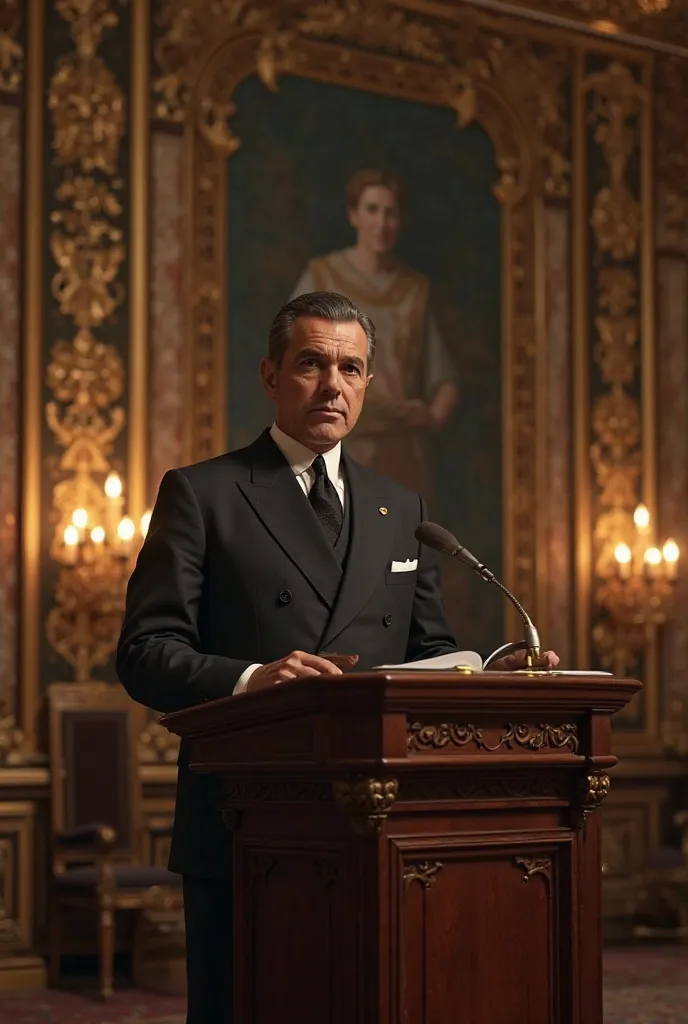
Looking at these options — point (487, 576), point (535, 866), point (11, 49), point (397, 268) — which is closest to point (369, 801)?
point (535, 866)

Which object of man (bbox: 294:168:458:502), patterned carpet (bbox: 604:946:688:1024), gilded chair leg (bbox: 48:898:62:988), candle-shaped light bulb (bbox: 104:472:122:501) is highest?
man (bbox: 294:168:458:502)

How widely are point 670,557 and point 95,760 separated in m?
3.58

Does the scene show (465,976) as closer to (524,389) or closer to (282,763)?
(282,763)

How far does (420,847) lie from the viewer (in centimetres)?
217

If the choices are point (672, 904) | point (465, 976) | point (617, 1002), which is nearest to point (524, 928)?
point (465, 976)

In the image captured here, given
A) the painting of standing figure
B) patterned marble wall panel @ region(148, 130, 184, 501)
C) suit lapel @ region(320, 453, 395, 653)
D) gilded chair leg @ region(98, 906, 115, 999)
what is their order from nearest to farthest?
suit lapel @ region(320, 453, 395, 653) → gilded chair leg @ region(98, 906, 115, 999) → patterned marble wall panel @ region(148, 130, 184, 501) → the painting of standing figure

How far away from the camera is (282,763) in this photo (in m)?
2.28

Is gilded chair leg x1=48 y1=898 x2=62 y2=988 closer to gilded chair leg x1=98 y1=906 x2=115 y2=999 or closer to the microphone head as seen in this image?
gilded chair leg x1=98 y1=906 x2=115 y2=999

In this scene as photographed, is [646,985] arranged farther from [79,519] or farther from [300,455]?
[300,455]

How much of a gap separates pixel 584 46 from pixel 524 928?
7.88 meters

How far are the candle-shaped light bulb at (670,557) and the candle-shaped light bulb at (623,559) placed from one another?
0.68ft

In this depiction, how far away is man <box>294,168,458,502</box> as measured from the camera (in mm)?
8391

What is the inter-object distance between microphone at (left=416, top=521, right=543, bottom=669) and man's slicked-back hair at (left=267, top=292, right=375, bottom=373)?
440 millimetres

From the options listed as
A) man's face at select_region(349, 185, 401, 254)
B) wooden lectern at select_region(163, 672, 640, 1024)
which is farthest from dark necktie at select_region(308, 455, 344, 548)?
man's face at select_region(349, 185, 401, 254)
